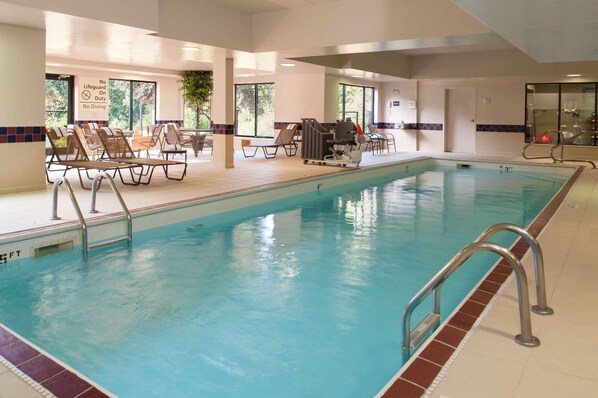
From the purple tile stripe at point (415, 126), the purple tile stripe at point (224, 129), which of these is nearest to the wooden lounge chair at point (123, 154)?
the purple tile stripe at point (224, 129)

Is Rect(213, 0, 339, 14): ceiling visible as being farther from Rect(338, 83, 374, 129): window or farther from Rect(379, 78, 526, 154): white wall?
Rect(379, 78, 526, 154): white wall

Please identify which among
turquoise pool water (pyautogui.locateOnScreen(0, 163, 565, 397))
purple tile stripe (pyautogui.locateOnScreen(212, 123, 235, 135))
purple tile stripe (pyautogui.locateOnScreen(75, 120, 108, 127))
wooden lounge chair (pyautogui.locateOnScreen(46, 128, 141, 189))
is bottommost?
turquoise pool water (pyautogui.locateOnScreen(0, 163, 565, 397))

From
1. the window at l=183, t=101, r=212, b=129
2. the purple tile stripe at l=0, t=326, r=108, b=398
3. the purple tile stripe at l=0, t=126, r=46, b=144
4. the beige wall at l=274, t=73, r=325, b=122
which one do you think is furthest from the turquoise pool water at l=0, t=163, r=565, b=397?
the window at l=183, t=101, r=212, b=129

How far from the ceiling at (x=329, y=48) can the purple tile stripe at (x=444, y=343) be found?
105 inches

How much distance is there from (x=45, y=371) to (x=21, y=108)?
5851 millimetres

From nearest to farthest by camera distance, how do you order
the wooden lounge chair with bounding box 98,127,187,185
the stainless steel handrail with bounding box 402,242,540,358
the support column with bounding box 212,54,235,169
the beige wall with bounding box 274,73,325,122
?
the stainless steel handrail with bounding box 402,242,540,358
the wooden lounge chair with bounding box 98,127,187,185
the support column with bounding box 212,54,235,169
the beige wall with bounding box 274,73,325,122

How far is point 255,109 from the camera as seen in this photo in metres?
16.8

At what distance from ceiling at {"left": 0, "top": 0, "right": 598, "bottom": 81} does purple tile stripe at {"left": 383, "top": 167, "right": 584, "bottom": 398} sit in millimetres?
2674

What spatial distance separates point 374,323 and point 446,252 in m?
2.01

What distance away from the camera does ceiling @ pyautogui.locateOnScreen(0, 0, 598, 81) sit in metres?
5.41

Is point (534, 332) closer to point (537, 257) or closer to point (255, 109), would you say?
point (537, 257)

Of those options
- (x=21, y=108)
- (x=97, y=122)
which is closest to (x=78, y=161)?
(x=21, y=108)

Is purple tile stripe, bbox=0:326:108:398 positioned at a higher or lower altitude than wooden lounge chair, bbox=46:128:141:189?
lower

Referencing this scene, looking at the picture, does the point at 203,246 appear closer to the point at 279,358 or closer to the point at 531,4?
the point at 279,358
